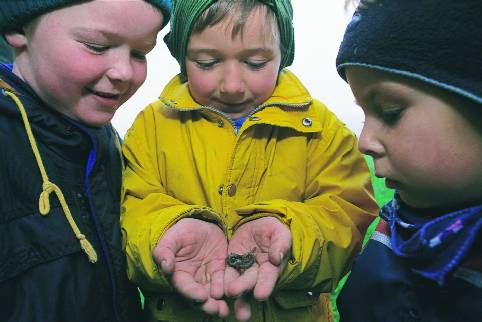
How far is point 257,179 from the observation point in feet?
4.45

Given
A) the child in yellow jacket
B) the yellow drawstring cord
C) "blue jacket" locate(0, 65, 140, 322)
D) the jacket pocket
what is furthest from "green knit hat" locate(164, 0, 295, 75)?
the jacket pocket

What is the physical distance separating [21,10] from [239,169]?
0.72m

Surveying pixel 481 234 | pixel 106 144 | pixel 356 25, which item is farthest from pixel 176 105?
pixel 481 234

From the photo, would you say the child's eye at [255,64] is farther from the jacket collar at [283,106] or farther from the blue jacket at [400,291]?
the blue jacket at [400,291]

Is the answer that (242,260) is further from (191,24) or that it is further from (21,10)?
(21,10)

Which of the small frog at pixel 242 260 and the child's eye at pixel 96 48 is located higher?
the child's eye at pixel 96 48

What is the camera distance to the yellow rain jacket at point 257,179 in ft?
4.08

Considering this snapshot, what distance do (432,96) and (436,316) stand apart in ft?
1.54

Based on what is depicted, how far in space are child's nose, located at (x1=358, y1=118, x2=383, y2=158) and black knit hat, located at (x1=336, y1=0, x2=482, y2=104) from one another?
14cm

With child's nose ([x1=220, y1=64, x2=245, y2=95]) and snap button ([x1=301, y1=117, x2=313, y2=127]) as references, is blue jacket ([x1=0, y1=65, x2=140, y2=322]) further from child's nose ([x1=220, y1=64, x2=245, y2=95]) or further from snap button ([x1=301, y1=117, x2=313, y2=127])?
snap button ([x1=301, y1=117, x2=313, y2=127])

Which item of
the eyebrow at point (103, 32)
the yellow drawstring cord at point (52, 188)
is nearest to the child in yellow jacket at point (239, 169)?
the yellow drawstring cord at point (52, 188)

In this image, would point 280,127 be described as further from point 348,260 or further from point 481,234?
point 481,234

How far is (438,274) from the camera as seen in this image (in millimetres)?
920

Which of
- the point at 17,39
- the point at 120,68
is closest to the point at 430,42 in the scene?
the point at 120,68
